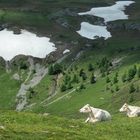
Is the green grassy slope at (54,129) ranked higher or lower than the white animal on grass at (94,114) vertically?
higher

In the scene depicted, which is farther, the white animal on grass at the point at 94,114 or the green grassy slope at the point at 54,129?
the white animal on grass at the point at 94,114

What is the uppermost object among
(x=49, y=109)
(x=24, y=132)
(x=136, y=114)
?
(x=24, y=132)

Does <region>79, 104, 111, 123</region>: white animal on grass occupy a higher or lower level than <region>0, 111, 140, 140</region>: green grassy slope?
lower

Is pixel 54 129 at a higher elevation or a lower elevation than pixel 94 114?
higher

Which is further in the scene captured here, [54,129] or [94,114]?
Result: [94,114]

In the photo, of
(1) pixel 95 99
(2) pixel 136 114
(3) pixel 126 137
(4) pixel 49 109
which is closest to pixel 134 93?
(1) pixel 95 99

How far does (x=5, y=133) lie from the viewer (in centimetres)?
3266

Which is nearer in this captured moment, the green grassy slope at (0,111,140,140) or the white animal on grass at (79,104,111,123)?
the green grassy slope at (0,111,140,140)

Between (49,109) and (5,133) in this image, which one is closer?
(5,133)

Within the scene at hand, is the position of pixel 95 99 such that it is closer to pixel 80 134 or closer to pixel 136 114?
pixel 136 114

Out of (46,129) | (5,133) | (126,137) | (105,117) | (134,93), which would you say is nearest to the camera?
(5,133)

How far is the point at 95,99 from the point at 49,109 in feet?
60.9

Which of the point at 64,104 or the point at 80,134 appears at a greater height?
the point at 80,134

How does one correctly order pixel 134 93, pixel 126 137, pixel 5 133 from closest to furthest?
pixel 5 133 < pixel 126 137 < pixel 134 93
